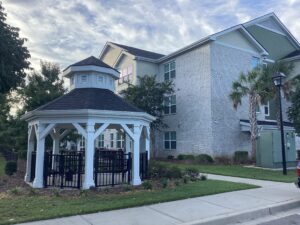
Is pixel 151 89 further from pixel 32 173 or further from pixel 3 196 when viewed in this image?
pixel 3 196

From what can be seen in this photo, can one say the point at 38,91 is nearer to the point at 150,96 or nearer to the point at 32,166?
the point at 150,96

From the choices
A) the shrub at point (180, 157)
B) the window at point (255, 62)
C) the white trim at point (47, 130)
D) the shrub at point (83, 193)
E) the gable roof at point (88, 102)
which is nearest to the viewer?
the shrub at point (83, 193)

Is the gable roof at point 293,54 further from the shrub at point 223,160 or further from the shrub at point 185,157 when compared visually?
the shrub at point 185,157

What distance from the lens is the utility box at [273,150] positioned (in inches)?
712

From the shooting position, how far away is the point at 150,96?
25.5 meters

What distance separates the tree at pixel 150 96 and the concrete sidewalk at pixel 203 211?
1618 cm

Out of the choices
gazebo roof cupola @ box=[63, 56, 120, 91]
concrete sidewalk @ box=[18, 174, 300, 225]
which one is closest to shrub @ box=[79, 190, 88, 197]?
concrete sidewalk @ box=[18, 174, 300, 225]

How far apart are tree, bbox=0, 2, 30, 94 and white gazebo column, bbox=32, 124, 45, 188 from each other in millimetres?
6766

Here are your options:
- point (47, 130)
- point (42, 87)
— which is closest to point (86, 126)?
point (47, 130)

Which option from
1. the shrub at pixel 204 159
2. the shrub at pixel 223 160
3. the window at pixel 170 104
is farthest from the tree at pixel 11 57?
the shrub at pixel 223 160

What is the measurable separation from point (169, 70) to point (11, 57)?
574 inches

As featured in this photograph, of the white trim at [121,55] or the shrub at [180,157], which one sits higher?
the white trim at [121,55]

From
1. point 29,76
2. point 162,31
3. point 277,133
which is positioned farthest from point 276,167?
point 29,76

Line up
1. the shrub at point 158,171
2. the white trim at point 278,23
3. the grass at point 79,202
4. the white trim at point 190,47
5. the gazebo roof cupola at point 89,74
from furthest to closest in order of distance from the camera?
the white trim at point 278,23 < the white trim at point 190,47 < the gazebo roof cupola at point 89,74 < the shrub at point 158,171 < the grass at point 79,202
